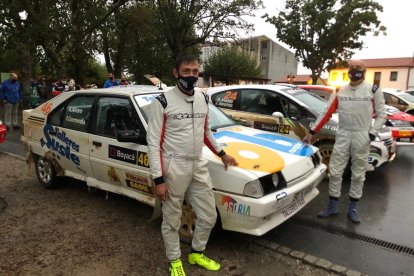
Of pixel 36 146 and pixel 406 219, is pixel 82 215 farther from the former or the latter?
pixel 406 219

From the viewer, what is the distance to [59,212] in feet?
15.7

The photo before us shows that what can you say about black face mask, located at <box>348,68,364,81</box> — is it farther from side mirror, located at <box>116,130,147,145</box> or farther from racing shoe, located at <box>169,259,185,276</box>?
racing shoe, located at <box>169,259,185,276</box>

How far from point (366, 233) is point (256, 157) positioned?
5.71 feet

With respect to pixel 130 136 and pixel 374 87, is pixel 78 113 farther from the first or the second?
pixel 374 87

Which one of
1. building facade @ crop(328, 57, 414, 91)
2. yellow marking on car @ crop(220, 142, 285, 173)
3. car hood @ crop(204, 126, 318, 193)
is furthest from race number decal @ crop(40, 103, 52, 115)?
building facade @ crop(328, 57, 414, 91)

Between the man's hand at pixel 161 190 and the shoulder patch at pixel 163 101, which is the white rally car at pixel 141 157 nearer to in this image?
the man's hand at pixel 161 190

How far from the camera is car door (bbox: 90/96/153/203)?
409 cm

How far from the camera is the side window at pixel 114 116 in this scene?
4324mm

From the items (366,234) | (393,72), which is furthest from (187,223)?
(393,72)

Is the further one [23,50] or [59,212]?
[23,50]

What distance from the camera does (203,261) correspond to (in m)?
3.39

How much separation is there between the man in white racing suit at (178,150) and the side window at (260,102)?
3708 millimetres

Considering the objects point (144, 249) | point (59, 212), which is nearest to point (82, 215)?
point (59, 212)

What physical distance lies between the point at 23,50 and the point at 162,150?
16530 mm
